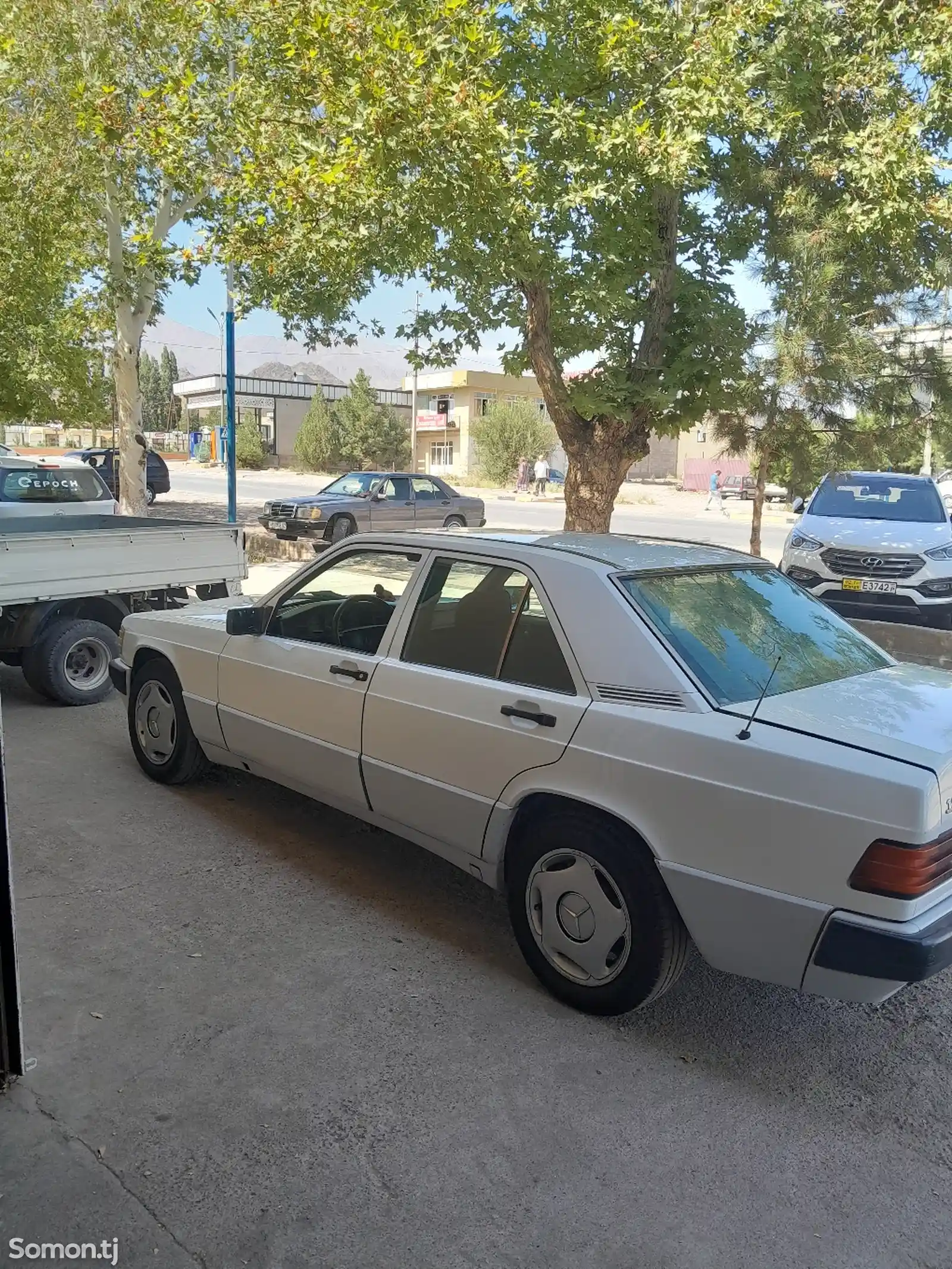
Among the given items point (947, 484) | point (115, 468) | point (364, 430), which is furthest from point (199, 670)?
point (364, 430)

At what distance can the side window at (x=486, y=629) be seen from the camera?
3529 millimetres

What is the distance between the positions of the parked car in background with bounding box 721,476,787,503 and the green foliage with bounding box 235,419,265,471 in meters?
28.6

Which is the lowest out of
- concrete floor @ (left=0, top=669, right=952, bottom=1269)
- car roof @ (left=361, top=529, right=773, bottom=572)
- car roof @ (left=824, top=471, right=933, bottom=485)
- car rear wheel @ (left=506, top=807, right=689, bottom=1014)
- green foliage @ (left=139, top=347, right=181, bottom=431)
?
concrete floor @ (left=0, top=669, right=952, bottom=1269)

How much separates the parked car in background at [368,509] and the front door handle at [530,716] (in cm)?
1409

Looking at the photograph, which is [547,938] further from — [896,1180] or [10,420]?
[10,420]

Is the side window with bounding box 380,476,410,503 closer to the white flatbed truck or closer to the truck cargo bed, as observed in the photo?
the truck cargo bed

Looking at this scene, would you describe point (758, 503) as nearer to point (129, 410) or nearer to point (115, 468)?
point (129, 410)

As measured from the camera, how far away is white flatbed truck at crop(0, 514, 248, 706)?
6633 mm

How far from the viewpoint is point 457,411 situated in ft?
202

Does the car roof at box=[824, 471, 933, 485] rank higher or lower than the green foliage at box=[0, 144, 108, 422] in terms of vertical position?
lower

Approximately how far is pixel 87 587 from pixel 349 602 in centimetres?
318

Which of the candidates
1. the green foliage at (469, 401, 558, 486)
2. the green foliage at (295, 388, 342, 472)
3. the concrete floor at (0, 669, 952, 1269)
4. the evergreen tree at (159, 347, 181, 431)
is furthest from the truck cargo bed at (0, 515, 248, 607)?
the evergreen tree at (159, 347, 181, 431)

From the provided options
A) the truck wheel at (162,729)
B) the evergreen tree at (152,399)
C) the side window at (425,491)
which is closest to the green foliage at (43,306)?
the side window at (425,491)
